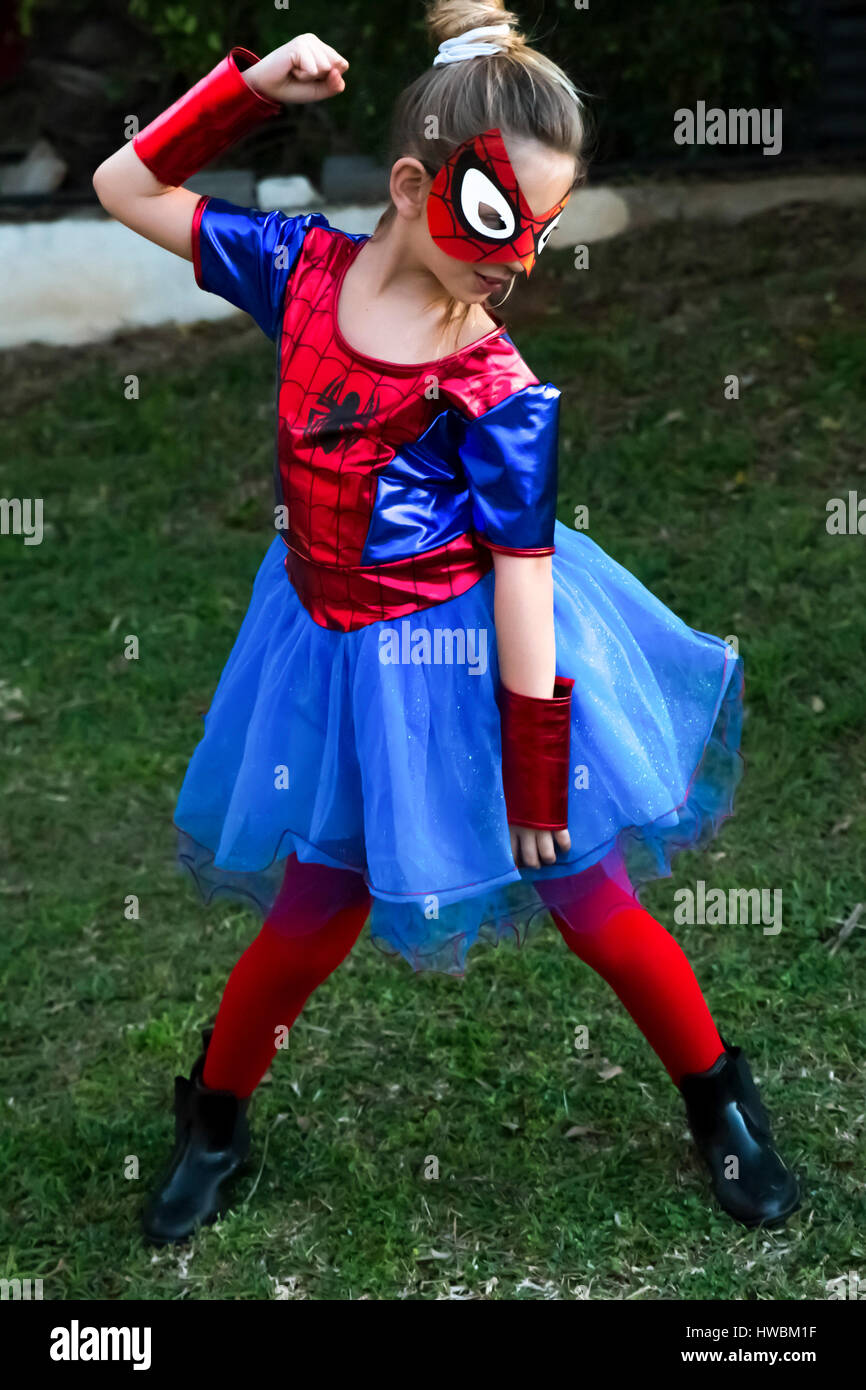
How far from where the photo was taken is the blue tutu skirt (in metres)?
2.00

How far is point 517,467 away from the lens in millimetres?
1878

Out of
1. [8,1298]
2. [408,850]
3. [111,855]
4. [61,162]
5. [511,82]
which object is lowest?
[8,1298]

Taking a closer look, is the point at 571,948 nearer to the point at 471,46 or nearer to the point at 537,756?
the point at 537,756

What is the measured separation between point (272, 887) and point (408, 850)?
1.19ft

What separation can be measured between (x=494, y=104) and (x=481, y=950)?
168 cm

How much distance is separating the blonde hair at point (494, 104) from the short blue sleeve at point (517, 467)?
29 centimetres

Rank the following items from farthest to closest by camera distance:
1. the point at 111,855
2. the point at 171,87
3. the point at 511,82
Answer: the point at 171,87, the point at 111,855, the point at 511,82

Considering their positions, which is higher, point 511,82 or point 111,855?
point 511,82

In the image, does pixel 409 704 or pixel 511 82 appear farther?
pixel 409 704

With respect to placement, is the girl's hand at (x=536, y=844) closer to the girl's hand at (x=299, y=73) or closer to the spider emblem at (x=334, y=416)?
the spider emblem at (x=334, y=416)

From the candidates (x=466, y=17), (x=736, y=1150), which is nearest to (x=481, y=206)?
(x=466, y=17)

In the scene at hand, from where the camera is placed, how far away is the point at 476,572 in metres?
2.04

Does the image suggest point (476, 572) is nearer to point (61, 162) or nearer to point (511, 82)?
point (511, 82)
